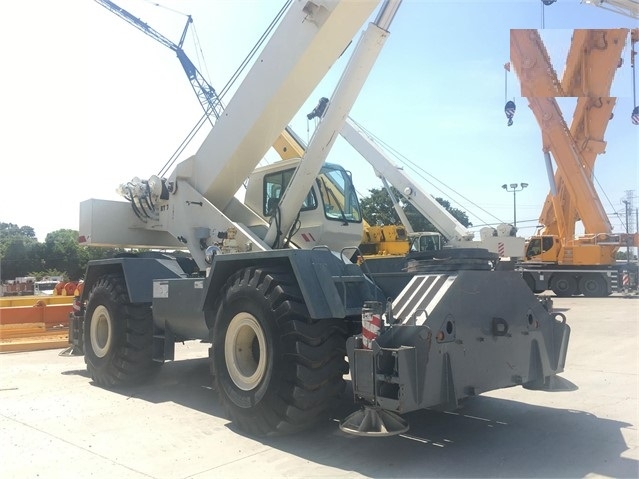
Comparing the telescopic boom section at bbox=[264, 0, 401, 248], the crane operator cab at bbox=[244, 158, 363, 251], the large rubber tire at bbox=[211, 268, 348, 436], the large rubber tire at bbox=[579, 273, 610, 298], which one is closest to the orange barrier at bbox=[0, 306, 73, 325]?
the crane operator cab at bbox=[244, 158, 363, 251]

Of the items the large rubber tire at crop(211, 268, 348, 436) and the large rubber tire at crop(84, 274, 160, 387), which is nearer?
the large rubber tire at crop(211, 268, 348, 436)

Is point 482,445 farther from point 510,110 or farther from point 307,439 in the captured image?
point 510,110

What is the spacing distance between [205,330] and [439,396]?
3.36 m

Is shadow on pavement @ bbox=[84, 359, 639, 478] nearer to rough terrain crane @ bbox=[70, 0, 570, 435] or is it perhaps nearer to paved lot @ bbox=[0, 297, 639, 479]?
paved lot @ bbox=[0, 297, 639, 479]

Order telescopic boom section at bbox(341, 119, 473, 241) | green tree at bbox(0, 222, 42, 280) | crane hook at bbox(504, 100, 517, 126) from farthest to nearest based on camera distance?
green tree at bbox(0, 222, 42, 280)
crane hook at bbox(504, 100, 517, 126)
telescopic boom section at bbox(341, 119, 473, 241)

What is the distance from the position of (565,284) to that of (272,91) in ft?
69.5

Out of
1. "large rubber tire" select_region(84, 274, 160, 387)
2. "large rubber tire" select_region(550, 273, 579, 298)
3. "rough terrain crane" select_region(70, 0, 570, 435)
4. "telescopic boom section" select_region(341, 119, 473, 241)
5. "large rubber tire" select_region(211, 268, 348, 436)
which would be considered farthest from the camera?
"large rubber tire" select_region(550, 273, 579, 298)

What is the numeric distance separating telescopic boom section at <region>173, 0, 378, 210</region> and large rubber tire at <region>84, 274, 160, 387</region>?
193 cm

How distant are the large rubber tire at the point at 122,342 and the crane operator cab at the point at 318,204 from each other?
2270 millimetres

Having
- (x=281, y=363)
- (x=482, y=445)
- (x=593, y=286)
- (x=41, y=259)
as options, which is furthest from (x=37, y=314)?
(x=41, y=259)

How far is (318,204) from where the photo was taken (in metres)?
7.65

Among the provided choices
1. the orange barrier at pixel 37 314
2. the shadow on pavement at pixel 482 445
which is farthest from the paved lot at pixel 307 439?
the orange barrier at pixel 37 314

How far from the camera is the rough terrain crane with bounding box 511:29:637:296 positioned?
923 inches

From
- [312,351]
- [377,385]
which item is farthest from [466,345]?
[312,351]
